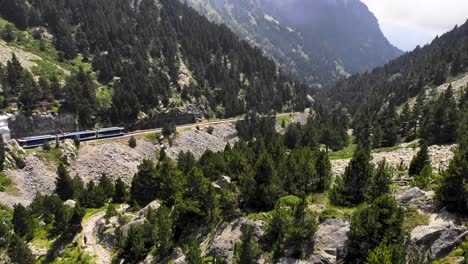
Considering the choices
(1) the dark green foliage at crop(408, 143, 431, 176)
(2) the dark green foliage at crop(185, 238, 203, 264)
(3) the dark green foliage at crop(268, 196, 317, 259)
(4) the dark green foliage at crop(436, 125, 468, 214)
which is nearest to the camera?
(4) the dark green foliage at crop(436, 125, 468, 214)

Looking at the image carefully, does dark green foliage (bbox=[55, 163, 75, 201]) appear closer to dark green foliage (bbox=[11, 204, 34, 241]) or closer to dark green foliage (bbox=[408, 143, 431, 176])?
dark green foliage (bbox=[11, 204, 34, 241])

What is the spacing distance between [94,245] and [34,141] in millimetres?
47736

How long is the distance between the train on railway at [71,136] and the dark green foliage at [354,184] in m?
77.6

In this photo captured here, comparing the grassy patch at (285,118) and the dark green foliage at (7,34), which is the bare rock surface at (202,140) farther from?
the dark green foliage at (7,34)

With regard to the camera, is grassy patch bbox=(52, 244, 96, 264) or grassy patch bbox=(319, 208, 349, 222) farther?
grassy patch bbox=(52, 244, 96, 264)

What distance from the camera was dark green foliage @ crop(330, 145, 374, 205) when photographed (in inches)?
1316

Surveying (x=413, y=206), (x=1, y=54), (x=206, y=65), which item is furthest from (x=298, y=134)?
(x=1, y=54)

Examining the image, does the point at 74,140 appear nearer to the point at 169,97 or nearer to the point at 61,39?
the point at 169,97

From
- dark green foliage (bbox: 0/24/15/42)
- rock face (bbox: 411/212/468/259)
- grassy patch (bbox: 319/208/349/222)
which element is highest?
dark green foliage (bbox: 0/24/15/42)

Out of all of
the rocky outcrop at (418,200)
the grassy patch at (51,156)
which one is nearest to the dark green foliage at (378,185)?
the rocky outcrop at (418,200)

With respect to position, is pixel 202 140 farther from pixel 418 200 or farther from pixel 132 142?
pixel 418 200

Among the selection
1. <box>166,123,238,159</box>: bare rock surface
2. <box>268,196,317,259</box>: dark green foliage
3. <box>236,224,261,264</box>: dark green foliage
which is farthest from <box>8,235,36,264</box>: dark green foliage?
<box>166,123,238,159</box>: bare rock surface

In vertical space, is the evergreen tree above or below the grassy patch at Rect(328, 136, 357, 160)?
below

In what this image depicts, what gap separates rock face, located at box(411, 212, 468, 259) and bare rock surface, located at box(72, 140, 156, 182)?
77.3 m
